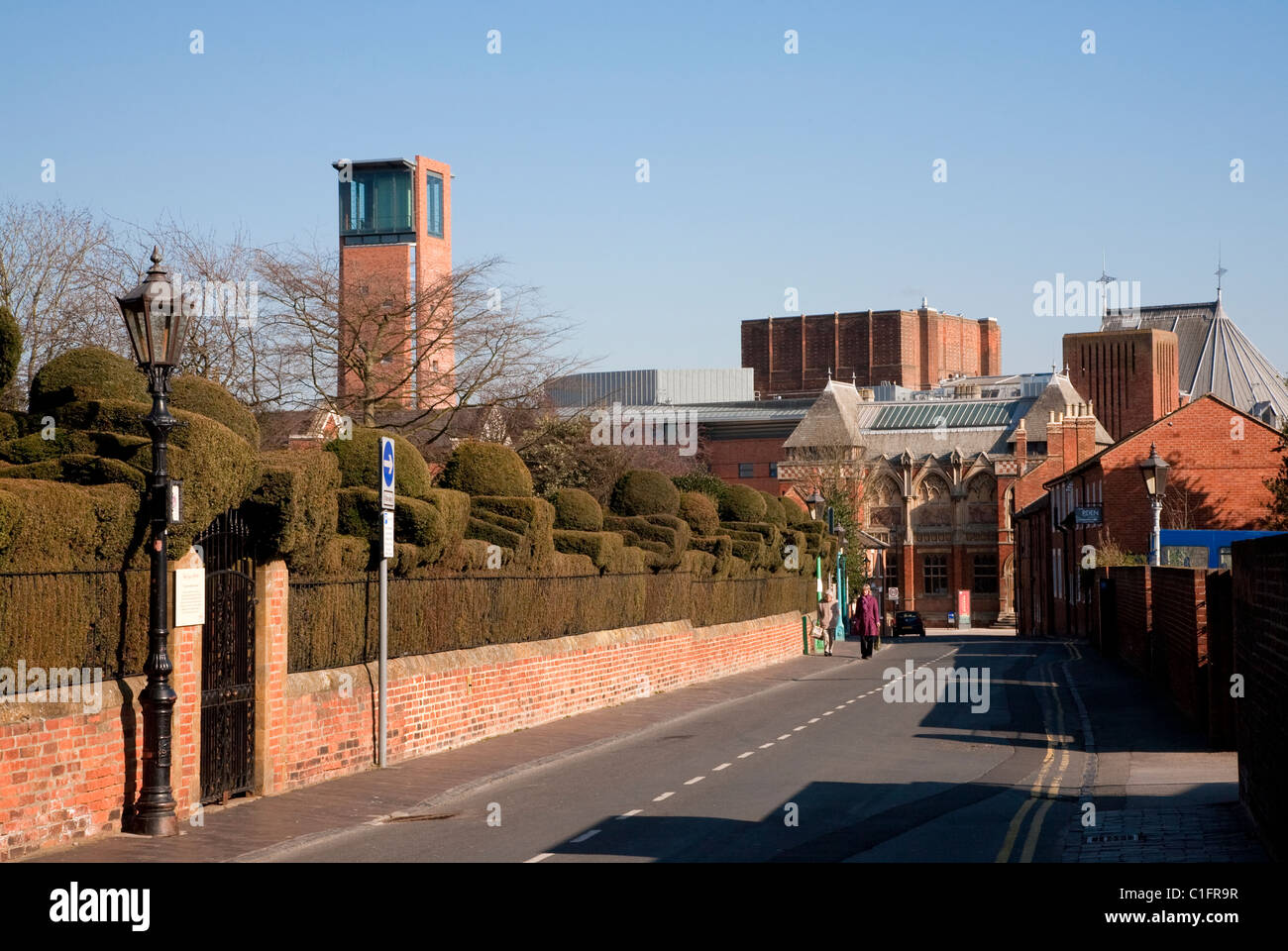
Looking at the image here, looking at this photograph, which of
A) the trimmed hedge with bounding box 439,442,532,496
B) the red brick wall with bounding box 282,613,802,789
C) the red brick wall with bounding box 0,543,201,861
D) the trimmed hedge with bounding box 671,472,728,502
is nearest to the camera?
the red brick wall with bounding box 0,543,201,861

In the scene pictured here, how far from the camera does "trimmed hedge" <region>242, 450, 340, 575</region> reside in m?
13.8

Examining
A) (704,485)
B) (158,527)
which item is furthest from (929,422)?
(158,527)

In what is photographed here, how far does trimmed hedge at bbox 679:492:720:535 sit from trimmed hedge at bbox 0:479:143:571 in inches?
958

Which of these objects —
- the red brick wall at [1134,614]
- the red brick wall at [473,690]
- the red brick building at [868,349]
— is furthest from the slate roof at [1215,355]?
the red brick wall at [473,690]

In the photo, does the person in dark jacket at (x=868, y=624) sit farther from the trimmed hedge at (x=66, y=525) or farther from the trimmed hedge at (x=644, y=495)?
the trimmed hedge at (x=66, y=525)

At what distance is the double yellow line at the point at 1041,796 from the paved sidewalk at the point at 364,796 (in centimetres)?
544

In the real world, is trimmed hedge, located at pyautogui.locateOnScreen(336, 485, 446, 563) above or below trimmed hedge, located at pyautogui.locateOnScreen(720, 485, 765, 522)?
below

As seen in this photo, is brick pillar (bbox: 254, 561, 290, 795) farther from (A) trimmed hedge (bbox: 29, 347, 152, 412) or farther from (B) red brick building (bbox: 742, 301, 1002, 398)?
(B) red brick building (bbox: 742, 301, 1002, 398)

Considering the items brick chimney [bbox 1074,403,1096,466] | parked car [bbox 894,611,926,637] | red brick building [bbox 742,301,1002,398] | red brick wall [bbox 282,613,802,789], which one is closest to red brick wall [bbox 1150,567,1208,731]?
red brick wall [bbox 282,613,802,789]

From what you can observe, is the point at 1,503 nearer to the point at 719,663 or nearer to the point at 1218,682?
the point at 1218,682

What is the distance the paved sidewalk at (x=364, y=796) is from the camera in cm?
1106

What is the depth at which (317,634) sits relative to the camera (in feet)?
50.6

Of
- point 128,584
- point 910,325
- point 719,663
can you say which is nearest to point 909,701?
point 719,663
